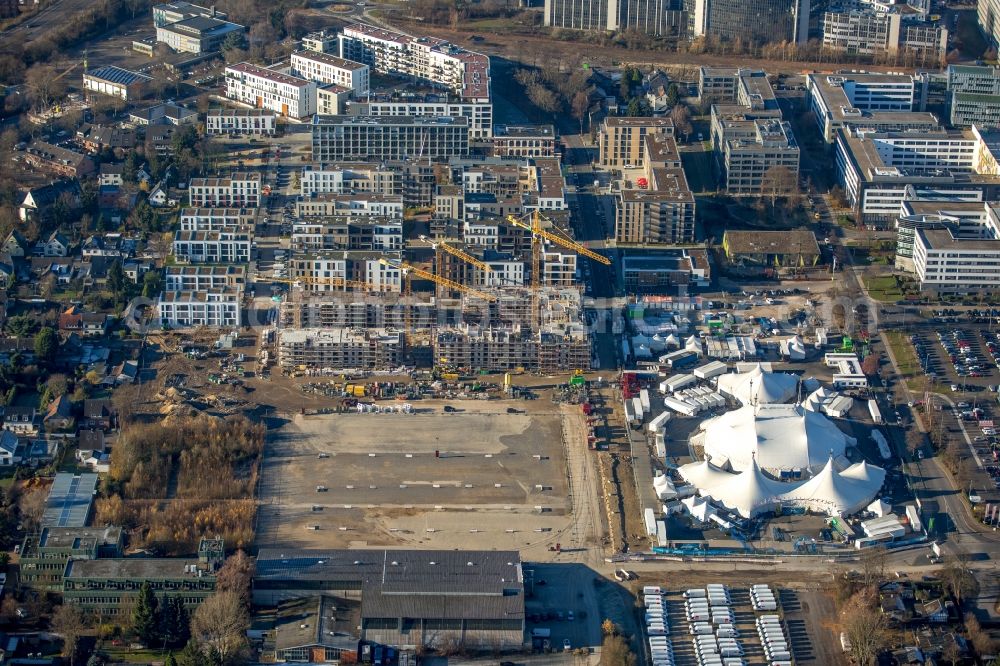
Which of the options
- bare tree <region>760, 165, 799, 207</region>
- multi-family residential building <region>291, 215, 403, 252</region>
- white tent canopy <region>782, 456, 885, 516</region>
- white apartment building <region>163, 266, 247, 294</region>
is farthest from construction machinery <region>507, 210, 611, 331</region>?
white tent canopy <region>782, 456, 885, 516</region>

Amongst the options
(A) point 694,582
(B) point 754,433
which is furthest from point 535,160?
(A) point 694,582

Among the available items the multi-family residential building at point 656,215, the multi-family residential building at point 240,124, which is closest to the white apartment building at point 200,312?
the multi-family residential building at point 656,215

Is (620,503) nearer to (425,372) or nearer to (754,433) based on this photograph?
(754,433)

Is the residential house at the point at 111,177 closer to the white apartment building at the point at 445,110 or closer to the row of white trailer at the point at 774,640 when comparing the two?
the white apartment building at the point at 445,110

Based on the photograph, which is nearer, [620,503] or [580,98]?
[620,503]

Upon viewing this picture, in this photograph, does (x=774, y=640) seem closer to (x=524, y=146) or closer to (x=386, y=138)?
(x=524, y=146)

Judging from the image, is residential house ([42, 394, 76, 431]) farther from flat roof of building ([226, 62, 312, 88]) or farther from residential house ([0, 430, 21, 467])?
flat roof of building ([226, 62, 312, 88])

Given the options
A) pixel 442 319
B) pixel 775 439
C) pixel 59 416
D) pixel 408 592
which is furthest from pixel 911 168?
pixel 59 416

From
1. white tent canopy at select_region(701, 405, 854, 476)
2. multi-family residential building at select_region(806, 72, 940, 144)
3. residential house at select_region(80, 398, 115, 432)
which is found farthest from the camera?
multi-family residential building at select_region(806, 72, 940, 144)
